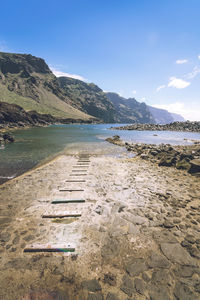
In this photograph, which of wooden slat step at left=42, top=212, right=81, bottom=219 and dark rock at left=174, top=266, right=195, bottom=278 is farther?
wooden slat step at left=42, top=212, right=81, bottom=219

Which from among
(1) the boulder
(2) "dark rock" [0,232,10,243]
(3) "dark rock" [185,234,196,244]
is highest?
(1) the boulder

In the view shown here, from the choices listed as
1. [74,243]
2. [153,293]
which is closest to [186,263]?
[153,293]

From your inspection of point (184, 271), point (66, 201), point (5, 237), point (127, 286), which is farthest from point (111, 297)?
point (66, 201)

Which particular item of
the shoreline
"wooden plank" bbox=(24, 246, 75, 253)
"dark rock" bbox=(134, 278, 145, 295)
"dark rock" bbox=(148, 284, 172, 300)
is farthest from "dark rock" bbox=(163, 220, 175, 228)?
"wooden plank" bbox=(24, 246, 75, 253)

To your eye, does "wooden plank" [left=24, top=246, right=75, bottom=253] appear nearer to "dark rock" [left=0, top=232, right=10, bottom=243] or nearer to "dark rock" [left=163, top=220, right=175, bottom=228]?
"dark rock" [left=0, top=232, right=10, bottom=243]

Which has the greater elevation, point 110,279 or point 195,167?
point 195,167

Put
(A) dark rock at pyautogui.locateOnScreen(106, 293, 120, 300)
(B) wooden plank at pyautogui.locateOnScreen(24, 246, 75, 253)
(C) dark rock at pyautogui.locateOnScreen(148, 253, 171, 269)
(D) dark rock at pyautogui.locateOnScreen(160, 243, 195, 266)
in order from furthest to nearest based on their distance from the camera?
(B) wooden plank at pyautogui.locateOnScreen(24, 246, 75, 253), (D) dark rock at pyautogui.locateOnScreen(160, 243, 195, 266), (C) dark rock at pyautogui.locateOnScreen(148, 253, 171, 269), (A) dark rock at pyautogui.locateOnScreen(106, 293, 120, 300)

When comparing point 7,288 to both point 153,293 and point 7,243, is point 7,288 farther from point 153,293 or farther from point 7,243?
point 153,293

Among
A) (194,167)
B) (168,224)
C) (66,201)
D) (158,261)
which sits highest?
(194,167)

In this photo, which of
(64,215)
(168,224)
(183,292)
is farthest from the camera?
(64,215)

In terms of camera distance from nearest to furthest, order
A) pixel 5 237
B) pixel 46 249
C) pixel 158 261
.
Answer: pixel 158 261 < pixel 46 249 < pixel 5 237

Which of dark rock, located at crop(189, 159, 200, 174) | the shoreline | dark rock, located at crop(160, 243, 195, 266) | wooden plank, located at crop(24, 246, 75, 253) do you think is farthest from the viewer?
dark rock, located at crop(189, 159, 200, 174)

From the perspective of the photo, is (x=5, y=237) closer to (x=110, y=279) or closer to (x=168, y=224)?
(x=110, y=279)

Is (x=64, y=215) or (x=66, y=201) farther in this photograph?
(x=66, y=201)
